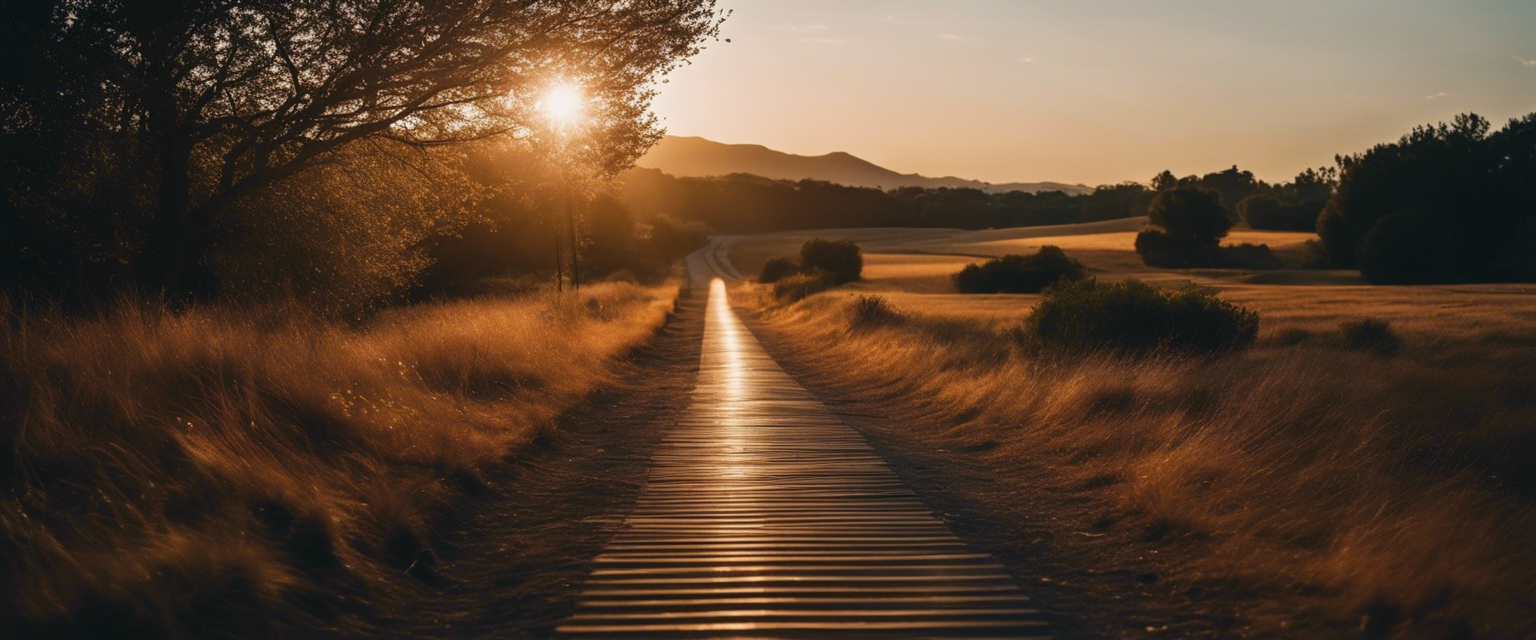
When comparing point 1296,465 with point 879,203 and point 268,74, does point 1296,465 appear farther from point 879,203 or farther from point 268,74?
point 879,203

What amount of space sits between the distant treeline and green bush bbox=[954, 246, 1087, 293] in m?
81.4

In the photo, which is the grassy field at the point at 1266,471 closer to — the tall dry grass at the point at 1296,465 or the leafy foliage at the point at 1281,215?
the tall dry grass at the point at 1296,465

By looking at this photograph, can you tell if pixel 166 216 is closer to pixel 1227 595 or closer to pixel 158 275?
pixel 158 275

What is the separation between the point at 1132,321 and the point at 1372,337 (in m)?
9.03

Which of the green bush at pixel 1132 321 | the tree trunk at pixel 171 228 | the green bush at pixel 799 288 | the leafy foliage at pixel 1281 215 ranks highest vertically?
the leafy foliage at pixel 1281 215

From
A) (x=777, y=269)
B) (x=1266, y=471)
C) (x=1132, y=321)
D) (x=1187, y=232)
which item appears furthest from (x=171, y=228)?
(x=1187, y=232)

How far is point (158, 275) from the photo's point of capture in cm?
1477

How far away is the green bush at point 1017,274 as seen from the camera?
60.2 m

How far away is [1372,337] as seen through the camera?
23531 millimetres

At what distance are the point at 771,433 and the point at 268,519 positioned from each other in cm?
617

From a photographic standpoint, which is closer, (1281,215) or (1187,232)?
(1187,232)

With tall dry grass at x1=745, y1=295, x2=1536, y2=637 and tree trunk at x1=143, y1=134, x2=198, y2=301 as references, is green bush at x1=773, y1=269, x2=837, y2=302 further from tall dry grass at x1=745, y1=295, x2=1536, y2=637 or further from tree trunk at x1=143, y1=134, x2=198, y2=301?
tree trunk at x1=143, y1=134, x2=198, y2=301

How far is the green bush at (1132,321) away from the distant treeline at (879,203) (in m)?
123

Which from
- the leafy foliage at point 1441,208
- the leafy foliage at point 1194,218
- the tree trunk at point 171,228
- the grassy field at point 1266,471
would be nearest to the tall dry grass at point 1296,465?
the grassy field at point 1266,471
